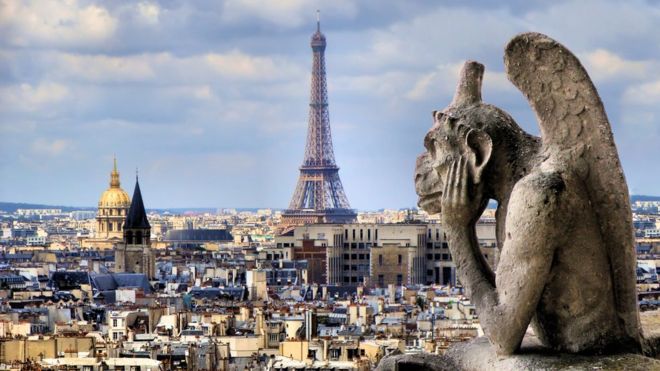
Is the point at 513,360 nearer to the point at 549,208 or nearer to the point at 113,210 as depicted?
the point at 549,208

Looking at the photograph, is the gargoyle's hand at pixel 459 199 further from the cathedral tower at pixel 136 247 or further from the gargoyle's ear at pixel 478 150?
the cathedral tower at pixel 136 247

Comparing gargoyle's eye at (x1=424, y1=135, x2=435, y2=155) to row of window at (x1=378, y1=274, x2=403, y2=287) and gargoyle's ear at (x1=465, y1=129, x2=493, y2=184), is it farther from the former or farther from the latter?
row of window at (x1=378, y1=274, x2=403, y2=287)

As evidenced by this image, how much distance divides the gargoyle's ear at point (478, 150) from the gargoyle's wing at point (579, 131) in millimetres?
154

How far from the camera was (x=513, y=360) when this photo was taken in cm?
579

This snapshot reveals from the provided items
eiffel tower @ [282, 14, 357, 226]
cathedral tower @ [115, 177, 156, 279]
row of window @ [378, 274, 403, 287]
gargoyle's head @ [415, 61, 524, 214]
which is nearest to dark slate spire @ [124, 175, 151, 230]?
cathedral tower @ [115, 177, 156, 279]

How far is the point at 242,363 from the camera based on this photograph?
43.6 metres

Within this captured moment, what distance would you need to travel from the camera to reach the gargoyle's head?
19.5 feet

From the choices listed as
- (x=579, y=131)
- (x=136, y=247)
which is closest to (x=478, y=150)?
(x=579, y=131)

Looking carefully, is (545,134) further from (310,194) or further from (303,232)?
(310,194)

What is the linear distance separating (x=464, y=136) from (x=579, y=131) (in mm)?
319

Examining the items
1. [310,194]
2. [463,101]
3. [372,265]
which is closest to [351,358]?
[463,101]

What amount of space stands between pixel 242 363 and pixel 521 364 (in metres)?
38.0

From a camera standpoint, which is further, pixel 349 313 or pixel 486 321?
pixel 349 313

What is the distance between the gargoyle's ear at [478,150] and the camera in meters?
5.91
